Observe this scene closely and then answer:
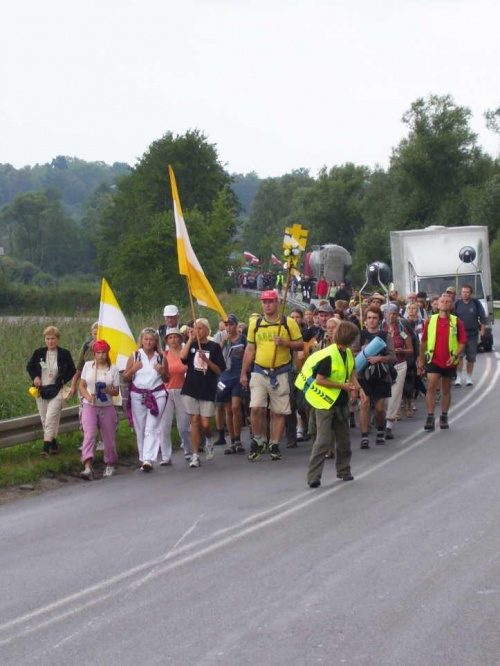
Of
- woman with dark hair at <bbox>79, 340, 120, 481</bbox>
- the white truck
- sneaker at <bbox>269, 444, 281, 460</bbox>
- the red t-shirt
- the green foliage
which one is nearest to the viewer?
woman with dark hair at <bbox>79, 340, 120, 481</bbox>

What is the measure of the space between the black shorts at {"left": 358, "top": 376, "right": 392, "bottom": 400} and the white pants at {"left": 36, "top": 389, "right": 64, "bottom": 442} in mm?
3874

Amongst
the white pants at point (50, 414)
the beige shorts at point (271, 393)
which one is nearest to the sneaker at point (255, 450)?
the beige shorts at point (271, 393)

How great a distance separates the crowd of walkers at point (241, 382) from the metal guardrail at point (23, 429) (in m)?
0.26

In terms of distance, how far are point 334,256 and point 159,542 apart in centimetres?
5280

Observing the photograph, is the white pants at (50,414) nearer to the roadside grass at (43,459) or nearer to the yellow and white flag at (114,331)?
the roadside grass at (43,459)

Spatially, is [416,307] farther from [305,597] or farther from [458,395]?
[305,597]

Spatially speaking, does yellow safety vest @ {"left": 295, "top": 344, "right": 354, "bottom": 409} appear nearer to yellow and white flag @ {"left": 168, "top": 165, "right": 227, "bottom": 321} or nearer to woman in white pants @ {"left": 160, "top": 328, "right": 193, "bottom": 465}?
woman in white pants @ {"left": 160, "top": 328, "right": 193, "bottom": 465}

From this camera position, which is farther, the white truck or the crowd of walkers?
the white truck

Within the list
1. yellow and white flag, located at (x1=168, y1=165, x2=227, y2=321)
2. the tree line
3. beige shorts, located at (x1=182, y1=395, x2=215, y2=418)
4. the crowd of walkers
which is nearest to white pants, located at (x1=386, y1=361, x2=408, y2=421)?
the crowd of walkers

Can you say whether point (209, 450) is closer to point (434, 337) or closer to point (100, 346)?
point (100, 346)

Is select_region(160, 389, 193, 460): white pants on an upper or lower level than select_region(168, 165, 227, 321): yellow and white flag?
lower

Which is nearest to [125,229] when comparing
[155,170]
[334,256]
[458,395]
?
[155,170]

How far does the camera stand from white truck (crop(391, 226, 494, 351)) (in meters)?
30.5

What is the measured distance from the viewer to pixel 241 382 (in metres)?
15.3
